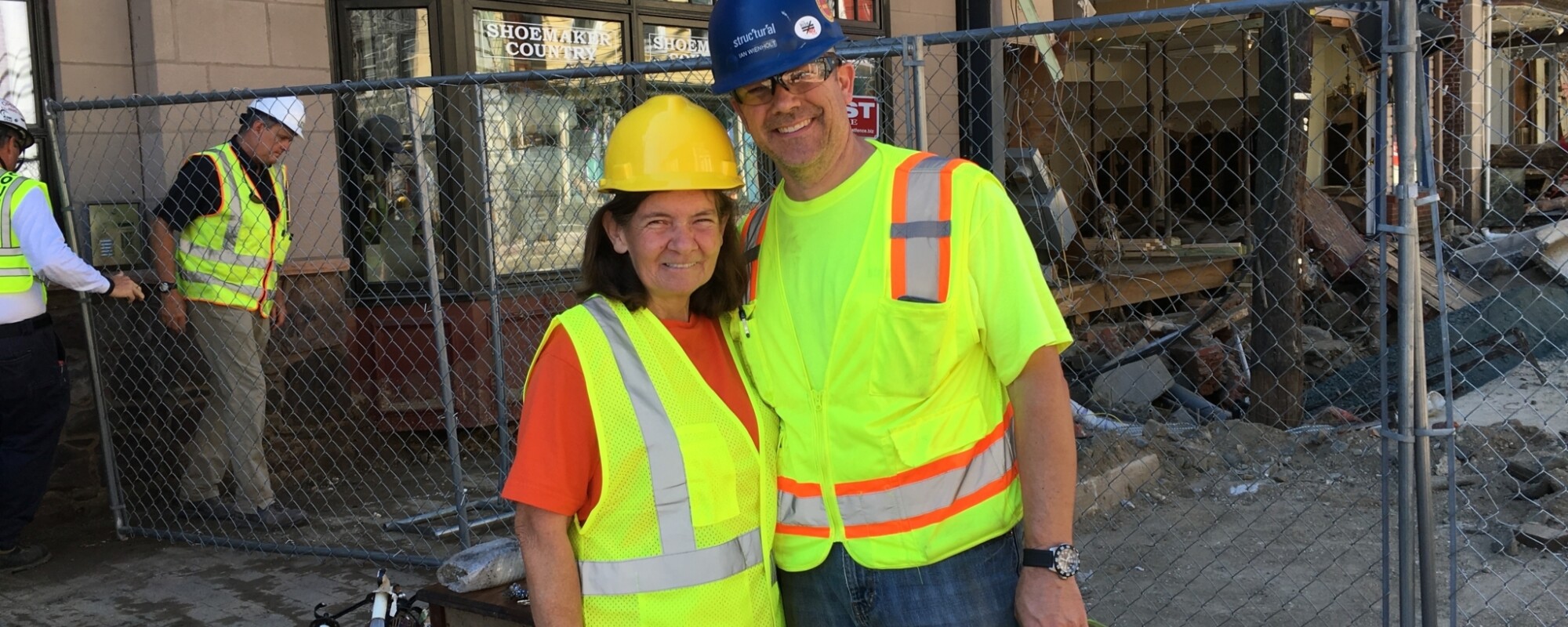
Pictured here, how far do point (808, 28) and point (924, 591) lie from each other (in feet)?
3.40

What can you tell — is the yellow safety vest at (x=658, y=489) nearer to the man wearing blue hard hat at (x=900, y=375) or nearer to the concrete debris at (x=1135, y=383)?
the man wearing blue hard hat at (x=900, y=375)

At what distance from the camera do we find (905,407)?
2305 mm

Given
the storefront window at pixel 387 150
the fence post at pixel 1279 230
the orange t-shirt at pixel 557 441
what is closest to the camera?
the orange t-shirt at pixel 557 441

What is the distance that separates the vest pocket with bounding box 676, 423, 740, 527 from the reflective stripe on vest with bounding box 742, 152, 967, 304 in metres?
0.42

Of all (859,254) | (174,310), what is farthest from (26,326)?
(859,254)

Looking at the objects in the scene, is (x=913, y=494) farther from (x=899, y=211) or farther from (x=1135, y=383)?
(x=1135, y=383)

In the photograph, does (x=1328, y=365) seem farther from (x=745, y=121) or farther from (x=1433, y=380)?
(x=745, y=121)

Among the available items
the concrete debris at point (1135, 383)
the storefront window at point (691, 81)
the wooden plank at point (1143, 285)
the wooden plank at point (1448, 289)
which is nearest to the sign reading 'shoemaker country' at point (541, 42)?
the storefront window at point (691, 81)

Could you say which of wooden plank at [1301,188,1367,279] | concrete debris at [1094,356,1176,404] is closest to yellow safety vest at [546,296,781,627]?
concrete debris at [1094,356,1176,404]

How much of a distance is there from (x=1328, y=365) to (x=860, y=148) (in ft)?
28.0

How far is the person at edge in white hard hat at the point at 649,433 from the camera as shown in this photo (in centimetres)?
223

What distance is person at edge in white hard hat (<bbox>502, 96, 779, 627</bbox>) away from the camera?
7.33 ft

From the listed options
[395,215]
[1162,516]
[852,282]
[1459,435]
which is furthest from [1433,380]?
[852,282]

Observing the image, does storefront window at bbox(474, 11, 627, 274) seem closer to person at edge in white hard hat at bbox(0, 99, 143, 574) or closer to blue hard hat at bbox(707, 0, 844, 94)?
person at edge in white hard hat at bbox(0, 99, 143, 574)
